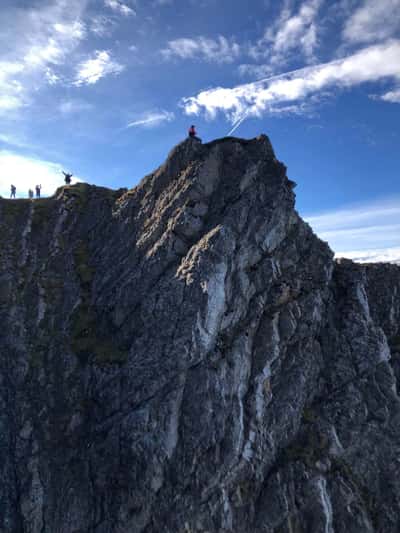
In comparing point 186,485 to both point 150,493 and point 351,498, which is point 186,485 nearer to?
point 150,493

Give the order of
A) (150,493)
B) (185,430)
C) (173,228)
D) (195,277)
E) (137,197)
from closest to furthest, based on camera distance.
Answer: (150,493) < (185,430) < (195,277) < (173,228) < (137,197)

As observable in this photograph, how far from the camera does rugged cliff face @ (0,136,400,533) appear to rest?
25.5 m

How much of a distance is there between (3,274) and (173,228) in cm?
2215

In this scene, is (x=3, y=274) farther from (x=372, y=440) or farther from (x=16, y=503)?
(x=372, y=440)

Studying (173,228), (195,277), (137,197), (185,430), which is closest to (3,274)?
(137,197)

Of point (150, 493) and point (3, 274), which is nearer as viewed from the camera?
point (150, 493)

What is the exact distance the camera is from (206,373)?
90.0 feet

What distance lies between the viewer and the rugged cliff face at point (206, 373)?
1006 inches

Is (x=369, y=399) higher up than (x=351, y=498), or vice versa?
(x=369, y=399)

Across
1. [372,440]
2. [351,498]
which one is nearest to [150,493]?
[351,498]

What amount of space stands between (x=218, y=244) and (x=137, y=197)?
14581 mm

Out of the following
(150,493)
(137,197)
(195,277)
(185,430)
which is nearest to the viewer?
(150,493)

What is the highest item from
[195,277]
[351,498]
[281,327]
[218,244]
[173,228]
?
[173,228]

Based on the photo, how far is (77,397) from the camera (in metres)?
31.0
